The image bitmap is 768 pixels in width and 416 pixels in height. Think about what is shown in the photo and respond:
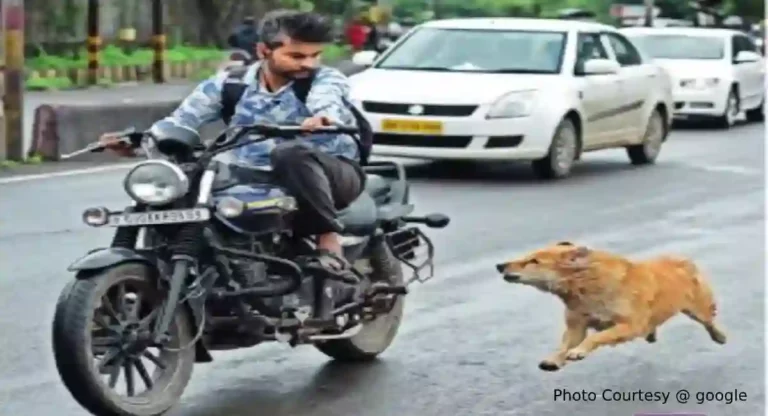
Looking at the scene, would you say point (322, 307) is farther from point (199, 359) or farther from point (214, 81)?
point (214, 81)

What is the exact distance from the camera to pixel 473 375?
24.2 feet

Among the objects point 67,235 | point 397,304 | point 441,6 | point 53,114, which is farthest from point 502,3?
point 397,304

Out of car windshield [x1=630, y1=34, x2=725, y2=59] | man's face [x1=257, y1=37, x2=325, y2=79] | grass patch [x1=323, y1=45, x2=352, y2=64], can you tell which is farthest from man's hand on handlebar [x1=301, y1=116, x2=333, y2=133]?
grass patch [x1=323, y1=45, x2=352, y2=64]

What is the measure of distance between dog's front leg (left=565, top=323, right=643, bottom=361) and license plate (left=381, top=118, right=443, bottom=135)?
29.5 feet

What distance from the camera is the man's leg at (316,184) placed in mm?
6387

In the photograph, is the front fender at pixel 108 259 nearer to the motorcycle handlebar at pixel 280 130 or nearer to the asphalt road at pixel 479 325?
the motorcycle handlebar at pixel 280 130

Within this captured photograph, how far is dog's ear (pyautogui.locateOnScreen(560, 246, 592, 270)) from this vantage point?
22.6 ft

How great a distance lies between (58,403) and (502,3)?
49701mm

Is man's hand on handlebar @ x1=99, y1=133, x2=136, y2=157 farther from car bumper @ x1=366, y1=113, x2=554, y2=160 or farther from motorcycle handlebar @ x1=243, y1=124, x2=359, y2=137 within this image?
car bumper @ x1=366, y1=113, x2=554, y2=160

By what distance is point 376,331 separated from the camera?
25.0 feet

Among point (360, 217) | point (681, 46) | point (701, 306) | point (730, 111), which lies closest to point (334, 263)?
point (360, 217)

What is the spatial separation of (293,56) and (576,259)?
53.6 inches

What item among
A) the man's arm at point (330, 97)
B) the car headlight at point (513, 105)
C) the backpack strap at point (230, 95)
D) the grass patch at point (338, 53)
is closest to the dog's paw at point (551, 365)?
the man's arm at point (330, 97)

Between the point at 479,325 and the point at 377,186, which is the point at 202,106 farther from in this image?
the point at 479,325
